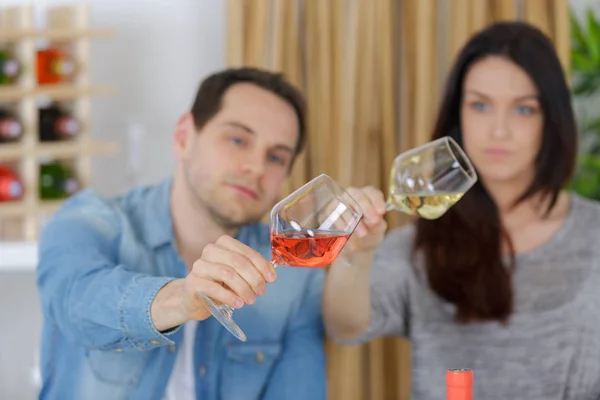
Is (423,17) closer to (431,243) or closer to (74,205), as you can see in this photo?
(431,243)

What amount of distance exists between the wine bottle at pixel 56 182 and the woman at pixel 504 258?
0.84m

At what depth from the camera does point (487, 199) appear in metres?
2.07

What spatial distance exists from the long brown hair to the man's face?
0.42 meters

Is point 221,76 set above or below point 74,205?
above

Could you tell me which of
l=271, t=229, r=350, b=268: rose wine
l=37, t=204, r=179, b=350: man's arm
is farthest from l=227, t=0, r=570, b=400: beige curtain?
l=271, t=229, r=350, b=268: rose wine

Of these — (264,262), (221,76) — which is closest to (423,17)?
(221,76)

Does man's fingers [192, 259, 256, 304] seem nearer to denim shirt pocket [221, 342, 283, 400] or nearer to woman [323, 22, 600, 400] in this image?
denim shirt pocket [221, 342, 283, 400]

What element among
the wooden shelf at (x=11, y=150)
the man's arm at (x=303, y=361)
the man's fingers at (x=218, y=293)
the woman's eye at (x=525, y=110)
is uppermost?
the woman's eye at (x=525, y=110)

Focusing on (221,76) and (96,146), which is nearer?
(221,76)

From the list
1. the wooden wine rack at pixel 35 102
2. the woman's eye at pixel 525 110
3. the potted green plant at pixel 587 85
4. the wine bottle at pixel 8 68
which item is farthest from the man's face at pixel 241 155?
the potted green plant at pixel 587 85

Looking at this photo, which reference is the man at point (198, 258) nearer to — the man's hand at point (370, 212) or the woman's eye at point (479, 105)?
the man's hand at point (370, 212)

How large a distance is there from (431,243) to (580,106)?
86 centimetres

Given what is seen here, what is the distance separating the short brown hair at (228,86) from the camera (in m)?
1.83

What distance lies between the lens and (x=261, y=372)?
1813 mm
